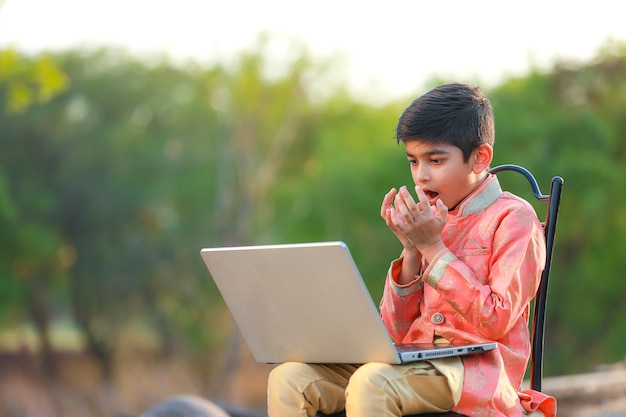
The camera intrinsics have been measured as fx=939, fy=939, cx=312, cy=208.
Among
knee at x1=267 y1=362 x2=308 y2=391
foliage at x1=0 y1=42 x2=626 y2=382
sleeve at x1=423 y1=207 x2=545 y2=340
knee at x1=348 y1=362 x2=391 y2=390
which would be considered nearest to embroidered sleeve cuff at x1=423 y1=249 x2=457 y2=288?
sleeve at x1=423 y1=207 x2=545 y2=340

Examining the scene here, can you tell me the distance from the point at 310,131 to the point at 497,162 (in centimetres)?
371

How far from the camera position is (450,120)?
2.23m

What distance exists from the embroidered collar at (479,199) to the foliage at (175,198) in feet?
37.7

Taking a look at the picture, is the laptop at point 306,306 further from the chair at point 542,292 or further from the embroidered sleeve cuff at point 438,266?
the chair at point 542,292

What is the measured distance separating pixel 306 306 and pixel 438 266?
0.31 metres

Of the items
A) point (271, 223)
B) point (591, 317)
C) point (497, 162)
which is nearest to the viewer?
point (497, 162)

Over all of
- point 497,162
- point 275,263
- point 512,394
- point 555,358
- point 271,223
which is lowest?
point 555,358

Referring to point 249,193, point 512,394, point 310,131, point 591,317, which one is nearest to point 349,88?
point 310,131

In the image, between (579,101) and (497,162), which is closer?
(497,162)

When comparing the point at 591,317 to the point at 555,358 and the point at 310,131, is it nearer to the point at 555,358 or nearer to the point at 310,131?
the point at 555,358

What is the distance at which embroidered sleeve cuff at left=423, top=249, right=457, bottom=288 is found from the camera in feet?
6.89

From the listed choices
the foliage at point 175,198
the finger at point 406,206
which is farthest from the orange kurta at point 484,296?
the foliage at point 175,198

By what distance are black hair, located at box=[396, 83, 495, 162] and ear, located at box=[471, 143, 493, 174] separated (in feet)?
0.04

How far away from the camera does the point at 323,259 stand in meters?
1.92
